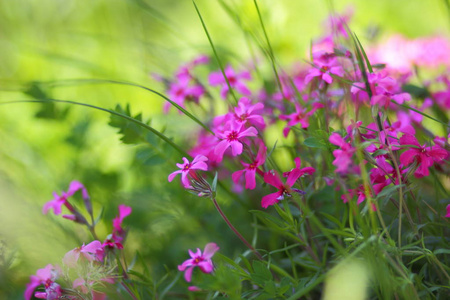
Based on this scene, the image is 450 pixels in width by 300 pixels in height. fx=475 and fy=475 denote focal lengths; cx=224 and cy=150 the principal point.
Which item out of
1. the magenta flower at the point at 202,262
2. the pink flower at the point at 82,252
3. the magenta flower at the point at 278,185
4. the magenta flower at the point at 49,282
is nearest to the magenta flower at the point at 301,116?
the magenta flower at the point at 278,185

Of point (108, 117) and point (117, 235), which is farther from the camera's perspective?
point (108, 117)

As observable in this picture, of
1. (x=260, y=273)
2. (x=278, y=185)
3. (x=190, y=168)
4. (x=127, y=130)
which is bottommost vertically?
(x=260, y=273)

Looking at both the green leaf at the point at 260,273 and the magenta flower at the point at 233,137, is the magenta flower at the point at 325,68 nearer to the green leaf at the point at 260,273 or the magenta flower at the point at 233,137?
the magenta flower at the point at 233,137

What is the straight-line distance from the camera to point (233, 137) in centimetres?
93

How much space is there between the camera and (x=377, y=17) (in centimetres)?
284

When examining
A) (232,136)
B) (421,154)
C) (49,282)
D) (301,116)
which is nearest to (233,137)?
(232,136)

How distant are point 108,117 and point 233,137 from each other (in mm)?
487

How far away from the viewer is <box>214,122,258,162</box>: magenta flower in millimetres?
897

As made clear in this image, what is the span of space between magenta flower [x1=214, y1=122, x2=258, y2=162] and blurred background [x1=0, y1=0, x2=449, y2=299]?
350 millimetres

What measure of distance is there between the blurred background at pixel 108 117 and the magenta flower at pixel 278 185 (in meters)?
0.40

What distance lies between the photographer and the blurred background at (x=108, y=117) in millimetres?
1421

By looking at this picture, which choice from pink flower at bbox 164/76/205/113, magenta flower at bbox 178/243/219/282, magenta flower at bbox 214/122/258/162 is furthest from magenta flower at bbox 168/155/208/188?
pink flower at bbox 164/76/205/113

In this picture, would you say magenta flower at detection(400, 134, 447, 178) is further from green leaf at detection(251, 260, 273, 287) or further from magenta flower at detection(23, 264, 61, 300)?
magenta flower at detection(23, 264, 61, 300)

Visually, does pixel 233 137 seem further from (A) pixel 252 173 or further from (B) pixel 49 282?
(B) pixel 49 282
